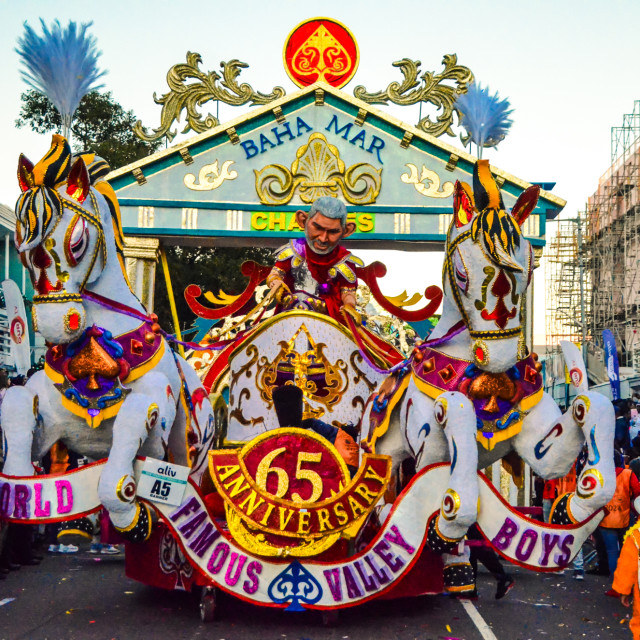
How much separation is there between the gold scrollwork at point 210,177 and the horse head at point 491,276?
9.12 m

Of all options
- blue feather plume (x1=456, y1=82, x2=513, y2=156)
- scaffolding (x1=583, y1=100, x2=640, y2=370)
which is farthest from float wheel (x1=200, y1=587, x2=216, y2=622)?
scaffolding (x1=583, y1=100, x2=640, y2=370)

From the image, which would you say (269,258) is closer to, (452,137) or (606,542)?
(452,137)

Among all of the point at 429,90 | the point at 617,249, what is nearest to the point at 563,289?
the point at 617,249

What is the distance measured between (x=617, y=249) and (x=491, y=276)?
35.4 m

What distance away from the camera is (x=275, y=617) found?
5.78 meters

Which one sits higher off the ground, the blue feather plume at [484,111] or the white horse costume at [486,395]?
the blue feather plume at [484,111]

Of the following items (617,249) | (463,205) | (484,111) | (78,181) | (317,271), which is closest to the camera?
(78,181)

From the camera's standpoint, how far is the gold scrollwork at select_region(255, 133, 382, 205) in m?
14.1

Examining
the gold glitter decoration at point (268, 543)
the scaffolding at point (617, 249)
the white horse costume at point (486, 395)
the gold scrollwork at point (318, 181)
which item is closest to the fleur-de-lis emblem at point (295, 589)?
the gold glitter decoration at point (268, 543)

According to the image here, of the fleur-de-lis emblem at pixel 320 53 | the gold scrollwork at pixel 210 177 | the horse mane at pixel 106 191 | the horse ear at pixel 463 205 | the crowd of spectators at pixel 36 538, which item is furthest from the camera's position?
the fleur-de-lis emblem at pixel 320 53

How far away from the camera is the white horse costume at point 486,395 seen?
5219 mm

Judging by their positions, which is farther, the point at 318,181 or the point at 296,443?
the point at 318,181

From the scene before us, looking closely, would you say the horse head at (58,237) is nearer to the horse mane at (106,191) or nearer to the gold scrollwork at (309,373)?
the horse mane at (106,191)

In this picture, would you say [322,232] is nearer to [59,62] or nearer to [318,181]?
[59,62]
